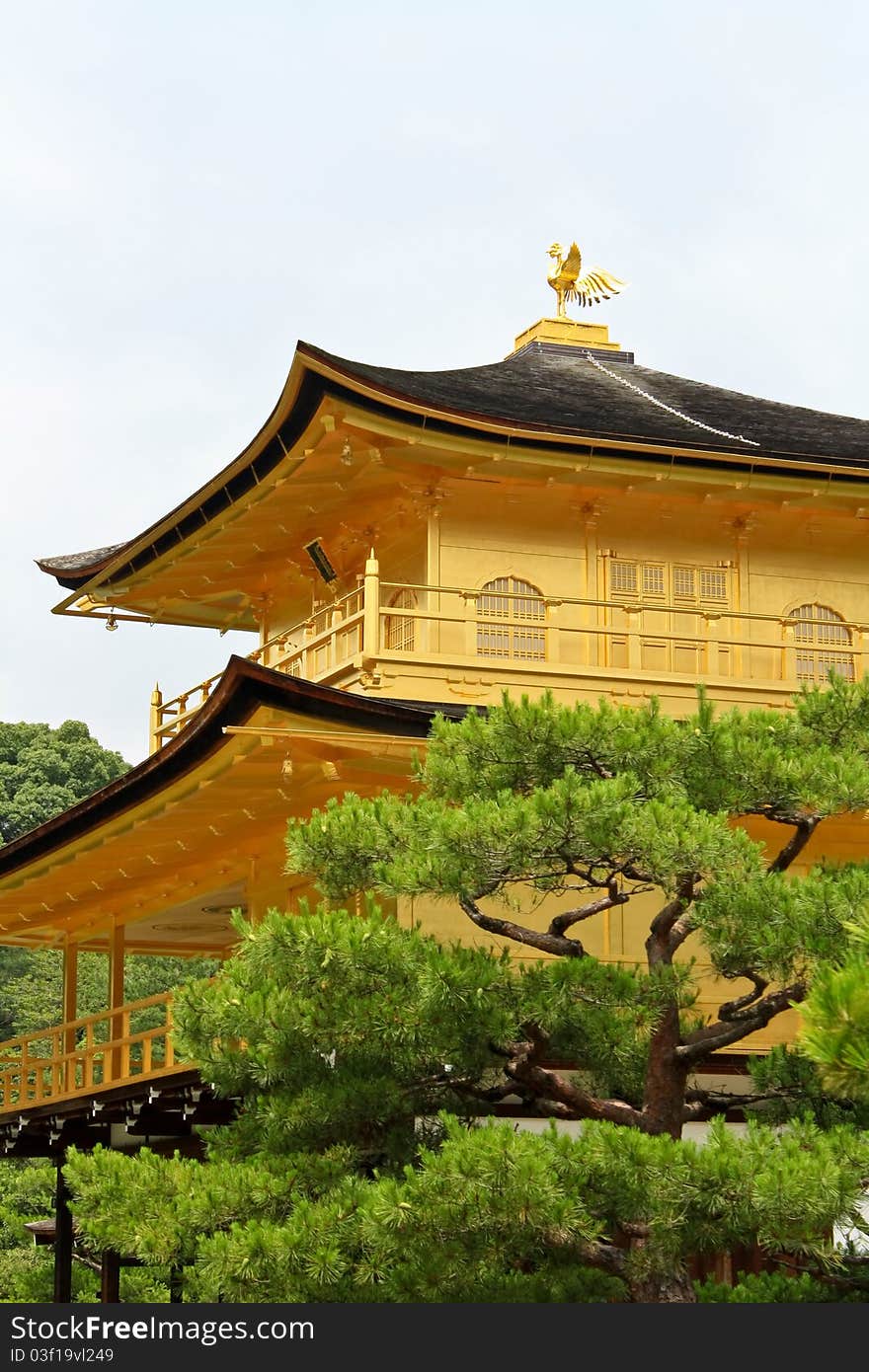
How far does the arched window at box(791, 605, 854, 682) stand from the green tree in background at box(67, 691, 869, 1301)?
674cm

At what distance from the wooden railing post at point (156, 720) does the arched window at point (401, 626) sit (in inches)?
149

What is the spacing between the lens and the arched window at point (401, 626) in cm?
1989

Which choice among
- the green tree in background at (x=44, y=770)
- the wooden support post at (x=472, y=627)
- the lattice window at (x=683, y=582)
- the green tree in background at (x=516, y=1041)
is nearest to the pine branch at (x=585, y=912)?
the green tree in background at (x=516, y=1041)

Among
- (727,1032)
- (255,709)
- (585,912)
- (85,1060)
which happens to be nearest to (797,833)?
(727,1032)

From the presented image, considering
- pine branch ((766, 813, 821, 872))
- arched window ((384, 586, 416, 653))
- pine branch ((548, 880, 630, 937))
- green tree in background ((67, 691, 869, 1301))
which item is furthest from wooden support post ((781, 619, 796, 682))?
pine branch ((548, 880, 630, 937))

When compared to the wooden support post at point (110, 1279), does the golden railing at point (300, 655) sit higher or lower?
higher

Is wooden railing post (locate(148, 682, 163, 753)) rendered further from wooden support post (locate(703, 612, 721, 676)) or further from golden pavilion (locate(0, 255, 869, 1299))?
wooden support post (locate(703, 612, 721, 676))

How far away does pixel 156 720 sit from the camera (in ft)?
76.0

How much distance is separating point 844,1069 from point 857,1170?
12.4 ft

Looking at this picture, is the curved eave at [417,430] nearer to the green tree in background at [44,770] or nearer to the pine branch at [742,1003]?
the pine branch at [742,1003]

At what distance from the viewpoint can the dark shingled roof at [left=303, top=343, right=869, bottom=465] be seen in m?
19.3

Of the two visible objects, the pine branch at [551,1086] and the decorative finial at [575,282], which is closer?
the pine branch at [551,1086]

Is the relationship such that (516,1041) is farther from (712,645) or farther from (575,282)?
(575,282)

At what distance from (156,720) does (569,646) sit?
5.69m
